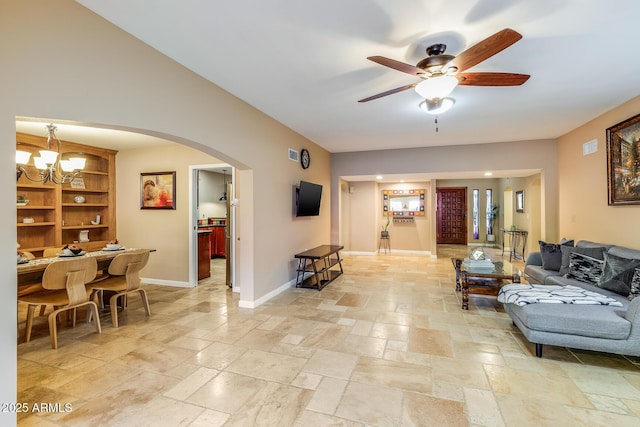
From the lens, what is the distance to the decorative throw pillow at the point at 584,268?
3.39 metres

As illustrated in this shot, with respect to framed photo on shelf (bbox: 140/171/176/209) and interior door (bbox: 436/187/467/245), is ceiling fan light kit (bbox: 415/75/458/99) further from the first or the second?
interior door (bbox: 436/187/467/245)

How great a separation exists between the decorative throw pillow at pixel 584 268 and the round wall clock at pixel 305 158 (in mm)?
4285

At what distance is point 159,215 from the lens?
5293 millimetres

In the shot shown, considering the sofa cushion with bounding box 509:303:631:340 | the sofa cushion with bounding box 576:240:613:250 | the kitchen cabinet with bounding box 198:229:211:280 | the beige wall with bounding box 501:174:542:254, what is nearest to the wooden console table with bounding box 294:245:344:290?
the kitchen cabinet with bounding box 198:229:211:280

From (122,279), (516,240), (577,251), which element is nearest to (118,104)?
(122,279)

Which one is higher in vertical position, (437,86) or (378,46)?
(378,46)

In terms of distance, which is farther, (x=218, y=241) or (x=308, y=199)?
(x=218, y=241)

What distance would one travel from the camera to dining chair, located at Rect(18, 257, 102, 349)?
2.78m

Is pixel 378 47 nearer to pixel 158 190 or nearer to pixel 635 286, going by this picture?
pixel 635 286

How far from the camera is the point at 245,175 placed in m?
3.95

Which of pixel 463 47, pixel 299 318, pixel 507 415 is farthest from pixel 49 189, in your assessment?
pixel 507 415

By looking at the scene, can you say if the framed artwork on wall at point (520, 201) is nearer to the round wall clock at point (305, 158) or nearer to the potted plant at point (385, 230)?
the potted plant at point (385, 230)

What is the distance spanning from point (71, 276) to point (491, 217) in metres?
11.2

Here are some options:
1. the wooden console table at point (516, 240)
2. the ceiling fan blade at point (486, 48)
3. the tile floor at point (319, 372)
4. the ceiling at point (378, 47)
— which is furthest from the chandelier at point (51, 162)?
the wooden console table at point (516, 240)
